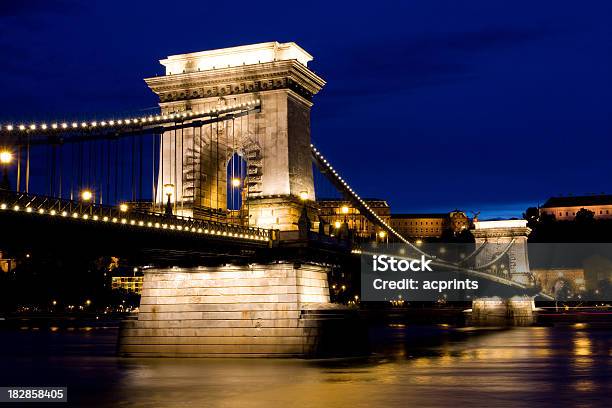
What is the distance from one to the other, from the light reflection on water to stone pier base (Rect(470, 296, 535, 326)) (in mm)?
51495

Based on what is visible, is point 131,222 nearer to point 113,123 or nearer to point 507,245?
point 113,123

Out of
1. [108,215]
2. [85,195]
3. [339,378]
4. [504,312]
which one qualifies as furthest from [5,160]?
[504,312]

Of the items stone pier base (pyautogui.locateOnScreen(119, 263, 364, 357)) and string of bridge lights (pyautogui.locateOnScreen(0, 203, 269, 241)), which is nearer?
string of bridge lights (pyautogui.locateOnScreen(0, 203, 269, 241))

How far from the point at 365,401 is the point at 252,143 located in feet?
102

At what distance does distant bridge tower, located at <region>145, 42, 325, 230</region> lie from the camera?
→ 53.1 meters

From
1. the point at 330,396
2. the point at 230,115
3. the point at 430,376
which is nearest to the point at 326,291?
the point at 230,115

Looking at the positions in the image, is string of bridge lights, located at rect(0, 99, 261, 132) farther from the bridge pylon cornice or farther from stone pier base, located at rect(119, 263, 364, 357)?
stone pier base, located at rect(119, 263, 364, 357)

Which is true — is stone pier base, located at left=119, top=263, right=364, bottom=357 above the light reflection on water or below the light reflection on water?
above

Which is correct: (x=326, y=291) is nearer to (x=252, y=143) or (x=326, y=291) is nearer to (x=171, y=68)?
(x=252, y=143)

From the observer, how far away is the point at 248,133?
5422cm

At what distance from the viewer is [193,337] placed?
45938 mm

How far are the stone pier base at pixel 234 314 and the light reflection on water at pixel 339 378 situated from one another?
67.0 inches

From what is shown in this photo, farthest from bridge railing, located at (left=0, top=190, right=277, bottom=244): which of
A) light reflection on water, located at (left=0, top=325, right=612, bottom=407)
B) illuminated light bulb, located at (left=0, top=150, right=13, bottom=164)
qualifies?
light reflection on water, located at (left=0, top=325, right=612, bottom=407)

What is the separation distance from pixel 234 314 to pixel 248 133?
1361 centimetres
